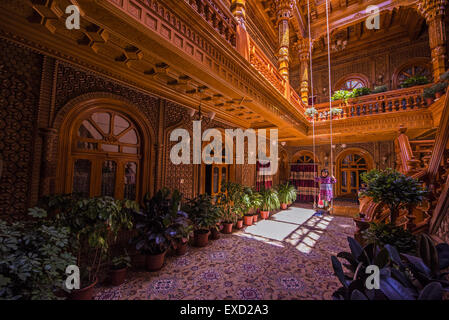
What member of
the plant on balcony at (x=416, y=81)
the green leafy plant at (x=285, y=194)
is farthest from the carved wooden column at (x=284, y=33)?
the plant on balcony at (x=416, y=81)

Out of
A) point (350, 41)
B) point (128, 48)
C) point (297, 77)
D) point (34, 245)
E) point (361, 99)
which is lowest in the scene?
point (34, 245)

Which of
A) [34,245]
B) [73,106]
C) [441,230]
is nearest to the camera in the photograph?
[34,245]

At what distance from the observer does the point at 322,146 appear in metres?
9.23

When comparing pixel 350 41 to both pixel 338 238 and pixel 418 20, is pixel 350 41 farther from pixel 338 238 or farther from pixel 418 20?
pixel 338 238

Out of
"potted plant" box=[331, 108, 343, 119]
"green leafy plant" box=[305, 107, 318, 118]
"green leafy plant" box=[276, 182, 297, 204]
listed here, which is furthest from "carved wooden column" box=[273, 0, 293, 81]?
"green leafy plant" box=[276, 182, 297, 204]

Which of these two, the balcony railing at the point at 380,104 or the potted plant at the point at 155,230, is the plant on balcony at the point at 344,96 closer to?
the balcony railing at the point at 380,104

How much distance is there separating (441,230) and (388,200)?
0.47 meters

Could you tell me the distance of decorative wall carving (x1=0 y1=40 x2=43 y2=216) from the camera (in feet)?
7.17

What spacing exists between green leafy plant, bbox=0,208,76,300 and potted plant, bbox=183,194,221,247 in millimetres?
2155

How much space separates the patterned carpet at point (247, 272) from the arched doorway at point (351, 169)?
5169mm

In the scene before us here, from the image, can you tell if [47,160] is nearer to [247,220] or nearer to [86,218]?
[86,218]

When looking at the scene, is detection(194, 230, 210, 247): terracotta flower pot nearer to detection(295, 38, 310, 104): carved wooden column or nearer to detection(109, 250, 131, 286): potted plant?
detection(109, 250, 131, 286): potted plant

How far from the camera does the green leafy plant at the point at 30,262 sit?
54.2 inches
